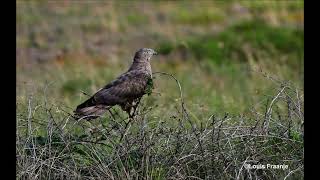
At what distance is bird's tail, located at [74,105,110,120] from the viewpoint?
6.74m

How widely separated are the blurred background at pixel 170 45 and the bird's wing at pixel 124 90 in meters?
1.70

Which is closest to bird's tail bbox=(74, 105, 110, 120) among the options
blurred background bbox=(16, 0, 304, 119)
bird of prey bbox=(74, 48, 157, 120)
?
bird of prey bbox=(74, 48, 157, 120)

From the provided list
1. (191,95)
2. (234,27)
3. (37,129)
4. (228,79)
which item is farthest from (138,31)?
(37,129)

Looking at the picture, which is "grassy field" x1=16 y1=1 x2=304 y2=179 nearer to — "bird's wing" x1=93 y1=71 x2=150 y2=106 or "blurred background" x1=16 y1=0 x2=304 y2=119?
"blurred background" x1=16 y1=0 x2=304 y2=119

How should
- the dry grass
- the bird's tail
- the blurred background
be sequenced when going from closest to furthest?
the dry grass
the bird's tail
the blurred background

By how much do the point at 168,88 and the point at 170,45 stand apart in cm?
361

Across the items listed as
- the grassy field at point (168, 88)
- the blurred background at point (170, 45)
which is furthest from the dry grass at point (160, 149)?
the blurred background at point (170, 45)

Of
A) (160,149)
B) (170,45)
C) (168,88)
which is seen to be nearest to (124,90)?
(160,149)

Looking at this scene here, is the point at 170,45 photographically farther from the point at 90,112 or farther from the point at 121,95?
the point at 90,112

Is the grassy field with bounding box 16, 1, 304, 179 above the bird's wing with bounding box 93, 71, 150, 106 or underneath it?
underneath
